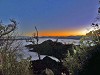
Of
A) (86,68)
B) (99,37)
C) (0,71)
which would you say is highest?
(99,37)

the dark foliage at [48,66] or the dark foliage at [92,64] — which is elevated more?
the dark foliage at [92,64]

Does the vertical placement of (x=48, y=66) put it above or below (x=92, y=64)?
below

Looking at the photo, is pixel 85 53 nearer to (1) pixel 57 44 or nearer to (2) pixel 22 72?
(2) pixel 22 72

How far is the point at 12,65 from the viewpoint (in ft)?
60.7

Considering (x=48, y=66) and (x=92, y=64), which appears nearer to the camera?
(x=92, y=64)

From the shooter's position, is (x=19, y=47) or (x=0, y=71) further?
(x=19, y=47)

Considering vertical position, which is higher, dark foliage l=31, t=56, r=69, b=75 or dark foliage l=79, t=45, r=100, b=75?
dark foliage l=79, t=45, r=100, b=75

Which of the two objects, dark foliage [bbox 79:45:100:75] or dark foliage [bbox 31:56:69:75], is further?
dark foliage [bbox 31:56:69:75]

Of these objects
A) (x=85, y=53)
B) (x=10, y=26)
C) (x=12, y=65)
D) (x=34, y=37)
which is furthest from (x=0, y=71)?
(x=34, y=37)

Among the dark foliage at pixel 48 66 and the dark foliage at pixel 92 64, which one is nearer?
the dark foliage at pixel 92 64

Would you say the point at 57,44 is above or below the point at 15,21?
below

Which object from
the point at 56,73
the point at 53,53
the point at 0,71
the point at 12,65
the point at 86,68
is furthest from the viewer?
the point at 53,53

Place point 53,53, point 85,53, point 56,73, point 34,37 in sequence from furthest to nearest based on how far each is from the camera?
point 34,37
point 53,53
point 56,73
point 85,53

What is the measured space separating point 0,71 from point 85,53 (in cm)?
775
